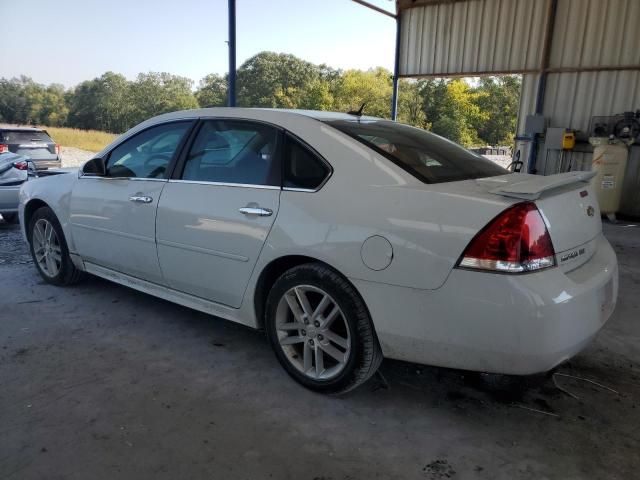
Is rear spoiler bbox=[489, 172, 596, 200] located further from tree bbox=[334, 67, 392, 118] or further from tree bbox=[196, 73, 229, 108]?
tree bbox=[196, 73, 229, 108]

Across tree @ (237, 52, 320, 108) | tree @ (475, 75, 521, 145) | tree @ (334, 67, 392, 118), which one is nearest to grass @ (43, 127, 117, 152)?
tree @ (237, 52, 320, 108)

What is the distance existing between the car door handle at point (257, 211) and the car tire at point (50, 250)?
2131 mm

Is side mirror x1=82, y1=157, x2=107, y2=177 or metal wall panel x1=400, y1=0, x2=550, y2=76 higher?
metal wall panel x1=400, y1=0, x2=550, y2=76

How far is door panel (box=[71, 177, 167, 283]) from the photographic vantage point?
3.23 m

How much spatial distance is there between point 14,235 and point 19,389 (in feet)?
14.9

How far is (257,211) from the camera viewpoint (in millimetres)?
2637

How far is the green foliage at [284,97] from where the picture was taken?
40.5m

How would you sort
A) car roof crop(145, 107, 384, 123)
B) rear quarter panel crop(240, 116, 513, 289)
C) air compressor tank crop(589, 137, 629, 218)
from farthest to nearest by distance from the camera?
air compressor tank crop(589, 137, 629, 218), car roof crop(145, 107, 384, 123), rear quarter panel crop(240, 116, 513, 289)

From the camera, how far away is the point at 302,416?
2.39 metres

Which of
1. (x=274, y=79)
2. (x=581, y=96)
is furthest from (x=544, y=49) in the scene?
(x=274, y=79)

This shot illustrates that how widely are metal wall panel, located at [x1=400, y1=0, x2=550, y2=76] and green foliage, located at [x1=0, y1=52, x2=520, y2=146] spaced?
23.8 metres

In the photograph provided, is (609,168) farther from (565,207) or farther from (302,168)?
(302,168)

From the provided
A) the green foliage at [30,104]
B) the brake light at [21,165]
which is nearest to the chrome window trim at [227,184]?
the brake light at [21,165]

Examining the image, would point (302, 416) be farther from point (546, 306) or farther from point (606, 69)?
point (606, 69)
